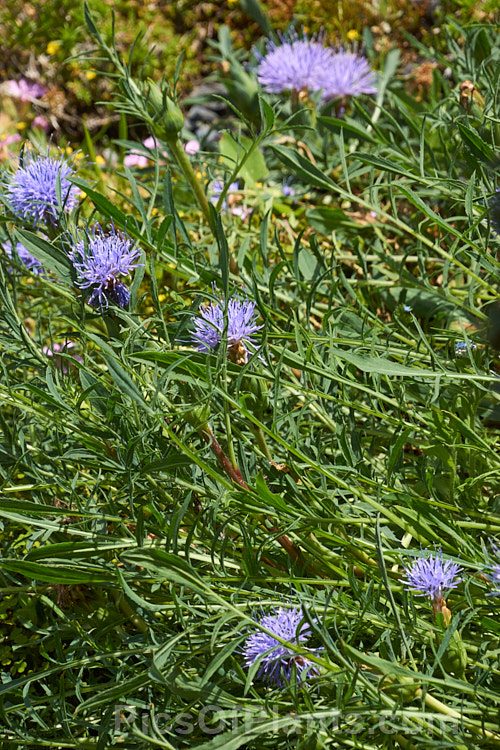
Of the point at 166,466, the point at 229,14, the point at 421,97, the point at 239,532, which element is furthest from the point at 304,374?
the point at 229,14

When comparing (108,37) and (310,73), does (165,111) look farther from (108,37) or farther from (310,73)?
(108,37)

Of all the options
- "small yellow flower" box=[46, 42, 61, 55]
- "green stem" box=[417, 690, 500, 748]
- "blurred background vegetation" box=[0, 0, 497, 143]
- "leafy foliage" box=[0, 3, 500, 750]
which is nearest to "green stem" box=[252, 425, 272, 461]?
"leafy foliage" box=[0, 3, 500, 750]

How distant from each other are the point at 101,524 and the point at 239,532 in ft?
0.57

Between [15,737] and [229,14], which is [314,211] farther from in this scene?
[229,14]

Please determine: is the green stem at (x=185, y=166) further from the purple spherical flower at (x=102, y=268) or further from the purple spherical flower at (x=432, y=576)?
the purple spherical flower at (x=432, y=576)

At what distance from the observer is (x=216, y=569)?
2.48ft

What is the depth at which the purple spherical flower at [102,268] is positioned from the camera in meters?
0.80

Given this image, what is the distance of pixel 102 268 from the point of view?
797 mm

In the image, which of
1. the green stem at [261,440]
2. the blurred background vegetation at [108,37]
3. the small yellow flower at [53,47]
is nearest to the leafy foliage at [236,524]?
the green stem at [261,440]

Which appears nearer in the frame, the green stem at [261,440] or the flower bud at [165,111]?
the green stem at [261,440]

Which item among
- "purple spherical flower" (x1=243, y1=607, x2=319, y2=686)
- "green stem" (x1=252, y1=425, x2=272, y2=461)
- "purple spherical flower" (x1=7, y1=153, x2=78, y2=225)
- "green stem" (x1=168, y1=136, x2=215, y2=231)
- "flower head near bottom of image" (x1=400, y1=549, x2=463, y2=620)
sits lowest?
"purple spherical flower" (x1=243, y1=607, x2=319, y2=686)

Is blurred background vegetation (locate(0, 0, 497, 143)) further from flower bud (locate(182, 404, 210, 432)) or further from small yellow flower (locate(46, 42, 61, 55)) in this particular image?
flower bud (locate(182, 404, 210, 432))

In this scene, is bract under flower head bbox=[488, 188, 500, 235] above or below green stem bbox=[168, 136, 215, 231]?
below

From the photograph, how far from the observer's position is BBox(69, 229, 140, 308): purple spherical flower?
31.4 inches
